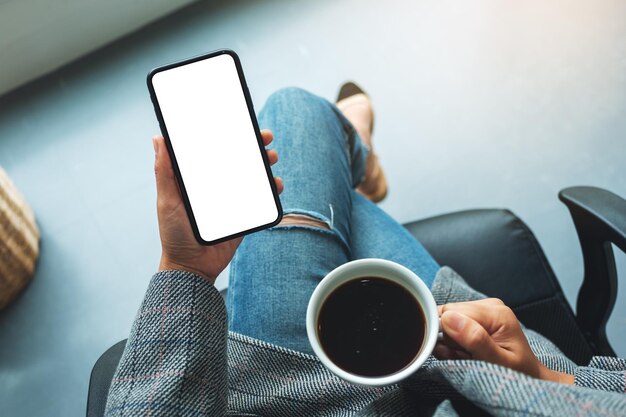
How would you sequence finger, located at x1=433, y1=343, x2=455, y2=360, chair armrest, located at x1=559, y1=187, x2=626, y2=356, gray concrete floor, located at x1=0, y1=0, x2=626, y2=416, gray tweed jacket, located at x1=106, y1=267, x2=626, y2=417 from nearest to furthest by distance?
gray tweed jacket, located at x1=106, y1=267, x2=626, y2=417 < finger, located at x1=433, y1=343, x2=455, y2=360 < chair armrest, located at x1=559, y1=187, x2=626, y2=356 < gray concrete floor, located at x1=0, y1=0, x2=626, y2=416

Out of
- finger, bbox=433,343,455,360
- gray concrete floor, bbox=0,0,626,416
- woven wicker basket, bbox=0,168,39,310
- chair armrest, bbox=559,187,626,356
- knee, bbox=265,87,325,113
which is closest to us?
finger, bbox=433,343,455,360

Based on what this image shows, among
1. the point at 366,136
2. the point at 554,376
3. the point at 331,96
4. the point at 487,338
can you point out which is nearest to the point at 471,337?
the point at 487,338

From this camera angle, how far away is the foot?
1.05m

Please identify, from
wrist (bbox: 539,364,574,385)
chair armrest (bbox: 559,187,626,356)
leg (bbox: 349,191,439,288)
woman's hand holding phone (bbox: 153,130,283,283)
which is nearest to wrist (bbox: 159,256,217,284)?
woman's hand holding phone (bbox: 153,130,283,283)

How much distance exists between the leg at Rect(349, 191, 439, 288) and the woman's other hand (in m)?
0.16

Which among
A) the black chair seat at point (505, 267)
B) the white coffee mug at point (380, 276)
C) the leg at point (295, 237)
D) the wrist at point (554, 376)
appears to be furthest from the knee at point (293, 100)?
the wrist at point (554, 376)

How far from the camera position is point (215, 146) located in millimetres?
602

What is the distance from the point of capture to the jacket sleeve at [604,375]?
48cm

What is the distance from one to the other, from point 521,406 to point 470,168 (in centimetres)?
85

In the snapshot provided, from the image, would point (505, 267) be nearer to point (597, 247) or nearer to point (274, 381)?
point (597, 247)

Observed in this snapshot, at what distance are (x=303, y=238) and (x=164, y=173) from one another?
0.22 m

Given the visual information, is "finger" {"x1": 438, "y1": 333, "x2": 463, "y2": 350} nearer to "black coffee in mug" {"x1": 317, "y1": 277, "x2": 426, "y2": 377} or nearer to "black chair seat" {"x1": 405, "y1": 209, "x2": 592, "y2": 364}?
"black coffee in mug" {"x1": 317, "y1": 277, "x2": 426, "y2": 377}

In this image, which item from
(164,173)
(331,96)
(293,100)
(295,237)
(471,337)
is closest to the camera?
(471,337)

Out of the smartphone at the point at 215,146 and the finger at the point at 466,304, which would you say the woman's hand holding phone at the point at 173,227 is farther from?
the finger at the point at 466,304
